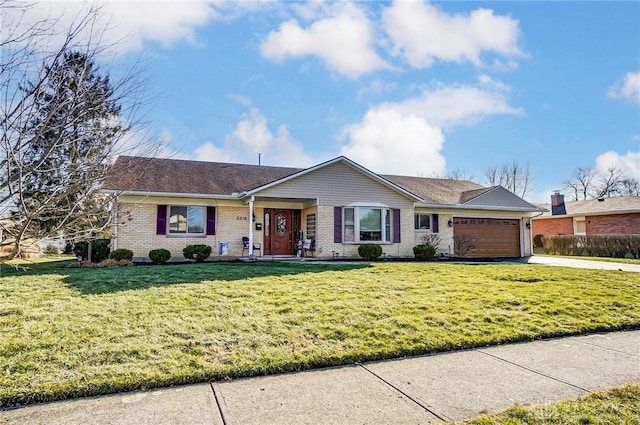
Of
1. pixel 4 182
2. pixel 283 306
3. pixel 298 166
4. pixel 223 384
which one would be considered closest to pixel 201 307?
pixel 283 306

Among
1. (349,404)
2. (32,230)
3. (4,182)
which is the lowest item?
(349,404)

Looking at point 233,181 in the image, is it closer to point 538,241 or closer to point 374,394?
point 374,394

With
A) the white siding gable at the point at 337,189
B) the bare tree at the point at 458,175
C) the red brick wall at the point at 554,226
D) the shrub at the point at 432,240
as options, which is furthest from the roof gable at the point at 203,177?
the bare tree at the point at 458,175

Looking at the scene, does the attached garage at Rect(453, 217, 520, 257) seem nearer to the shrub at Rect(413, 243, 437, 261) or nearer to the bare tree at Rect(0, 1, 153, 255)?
the shrub at Rect(413, 243, 437, 261)

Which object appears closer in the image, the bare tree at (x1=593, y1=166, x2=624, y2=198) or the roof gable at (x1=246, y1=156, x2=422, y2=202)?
the roof gable at (x1=246, y1=156, x2=422, y2=202)

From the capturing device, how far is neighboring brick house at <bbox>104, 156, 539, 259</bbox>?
51.0 feet

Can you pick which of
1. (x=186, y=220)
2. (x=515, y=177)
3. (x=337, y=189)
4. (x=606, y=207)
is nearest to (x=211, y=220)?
(x=186, y=220)

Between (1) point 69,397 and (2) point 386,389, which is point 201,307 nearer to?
(1) point 69,397

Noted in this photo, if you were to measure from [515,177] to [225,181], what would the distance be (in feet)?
131

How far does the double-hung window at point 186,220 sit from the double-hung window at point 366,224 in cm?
614

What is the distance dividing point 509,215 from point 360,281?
15.5m

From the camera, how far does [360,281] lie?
30.7 feet

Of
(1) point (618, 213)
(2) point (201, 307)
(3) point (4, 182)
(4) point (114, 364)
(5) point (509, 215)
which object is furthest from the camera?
(1) point (618, 213)

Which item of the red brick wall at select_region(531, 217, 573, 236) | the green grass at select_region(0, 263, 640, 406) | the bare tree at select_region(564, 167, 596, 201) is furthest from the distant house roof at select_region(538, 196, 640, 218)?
the bare tree at select_region(564, 167, 596, 201)
